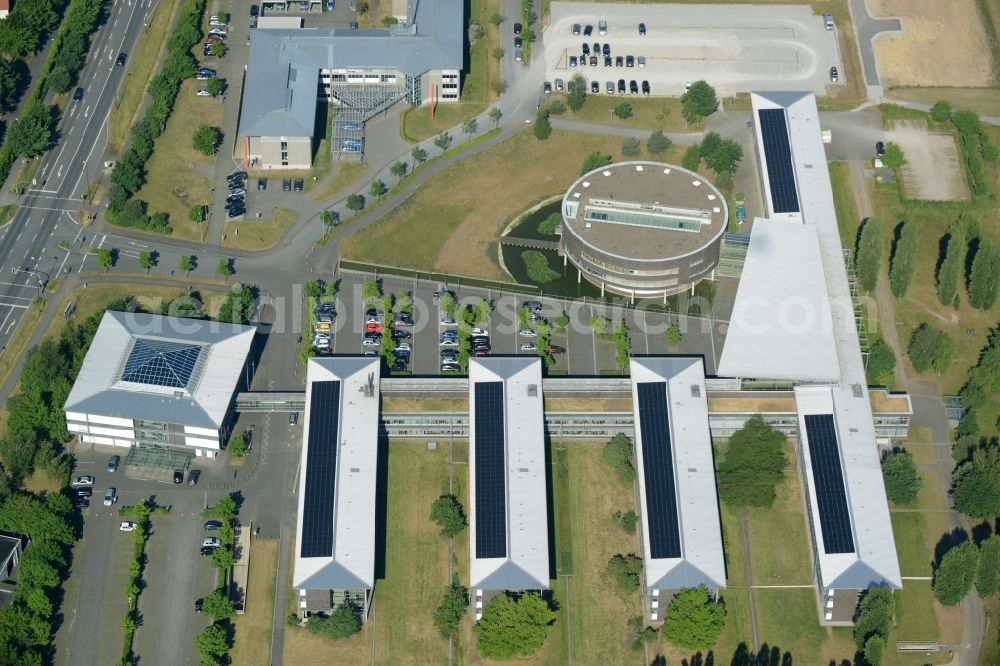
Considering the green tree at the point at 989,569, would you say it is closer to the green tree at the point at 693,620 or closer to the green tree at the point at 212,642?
the green tree at the point at 693,620

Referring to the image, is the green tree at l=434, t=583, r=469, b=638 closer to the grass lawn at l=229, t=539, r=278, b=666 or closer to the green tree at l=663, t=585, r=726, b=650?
the grass lawn at l=229, t=539, r=278, b=666

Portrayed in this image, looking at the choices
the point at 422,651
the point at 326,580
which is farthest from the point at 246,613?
the point at 422,651

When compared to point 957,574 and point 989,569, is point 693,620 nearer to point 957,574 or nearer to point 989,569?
point 957,574

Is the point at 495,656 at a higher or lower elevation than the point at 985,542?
lower

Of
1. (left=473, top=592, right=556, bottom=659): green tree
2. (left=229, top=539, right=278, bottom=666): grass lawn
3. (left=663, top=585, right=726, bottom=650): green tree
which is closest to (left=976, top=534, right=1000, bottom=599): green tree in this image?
(left=663, top=585, right=726, bottom=650): green tree

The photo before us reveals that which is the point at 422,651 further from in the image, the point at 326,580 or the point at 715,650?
the point at 715,650

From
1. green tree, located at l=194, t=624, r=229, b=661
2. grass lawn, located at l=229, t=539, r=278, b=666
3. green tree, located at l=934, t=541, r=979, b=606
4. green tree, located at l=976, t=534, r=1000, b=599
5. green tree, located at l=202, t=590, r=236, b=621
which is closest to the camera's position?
green tree, located at l=194, t=624, r=229, b=661
